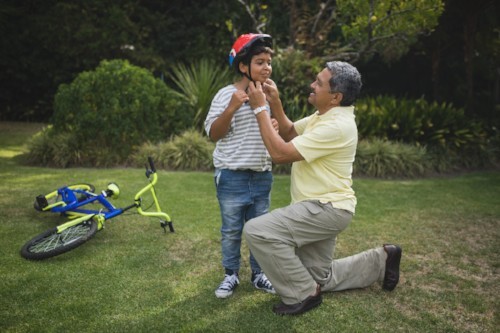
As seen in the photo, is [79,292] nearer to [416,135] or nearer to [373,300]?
[373,300]

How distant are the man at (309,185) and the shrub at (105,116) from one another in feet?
18.3

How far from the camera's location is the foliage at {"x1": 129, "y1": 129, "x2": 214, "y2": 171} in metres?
8.15

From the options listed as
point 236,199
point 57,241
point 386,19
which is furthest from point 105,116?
point 386,19

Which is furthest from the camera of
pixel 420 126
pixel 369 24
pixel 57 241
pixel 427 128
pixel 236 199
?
pixel 369 24

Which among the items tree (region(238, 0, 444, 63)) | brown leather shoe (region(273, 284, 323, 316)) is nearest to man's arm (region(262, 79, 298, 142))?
brown leather shoe (region(273, 284, 323, 316))

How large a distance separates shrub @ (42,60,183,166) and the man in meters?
5.57

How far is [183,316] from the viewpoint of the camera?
10.1 ft

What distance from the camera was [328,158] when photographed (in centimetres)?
304

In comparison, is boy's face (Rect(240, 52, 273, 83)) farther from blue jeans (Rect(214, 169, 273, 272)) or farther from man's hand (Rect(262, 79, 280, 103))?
blue jeans (Rect(214, 169, 273, 272))

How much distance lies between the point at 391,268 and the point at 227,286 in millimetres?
1257

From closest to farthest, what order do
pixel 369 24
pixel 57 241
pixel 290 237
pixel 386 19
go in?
pixel 290 237 → pixel 57 241 → pixel 369 24 → pixel 386 19

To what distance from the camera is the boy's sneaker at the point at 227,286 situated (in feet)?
11.0

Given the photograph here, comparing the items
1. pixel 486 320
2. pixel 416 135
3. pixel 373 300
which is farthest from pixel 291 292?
pixel 416 135

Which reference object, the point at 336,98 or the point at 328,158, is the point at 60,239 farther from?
the point at 336,98
